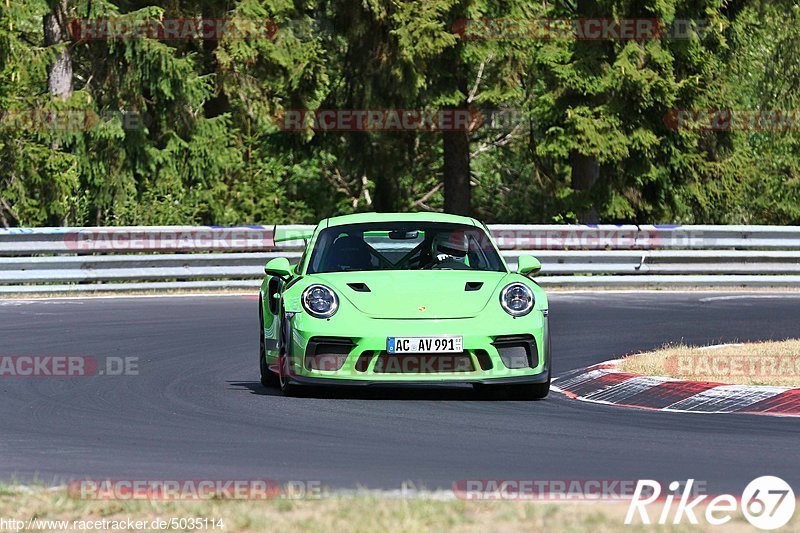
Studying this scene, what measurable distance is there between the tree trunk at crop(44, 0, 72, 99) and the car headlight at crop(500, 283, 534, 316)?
20080 mm

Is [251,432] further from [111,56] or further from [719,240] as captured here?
[111,56]

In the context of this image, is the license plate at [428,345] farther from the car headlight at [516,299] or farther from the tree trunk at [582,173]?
the tree trunk at [582,173]

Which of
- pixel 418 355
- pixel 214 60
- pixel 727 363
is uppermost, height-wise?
pixel 214 60

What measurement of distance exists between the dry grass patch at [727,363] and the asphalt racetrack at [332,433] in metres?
0.79

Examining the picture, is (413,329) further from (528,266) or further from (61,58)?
(61,58)

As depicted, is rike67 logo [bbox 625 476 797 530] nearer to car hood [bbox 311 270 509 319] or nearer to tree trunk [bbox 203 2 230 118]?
car hood [bbox 311 270 509 319]

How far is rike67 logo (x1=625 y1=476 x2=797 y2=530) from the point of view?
609 centimetres

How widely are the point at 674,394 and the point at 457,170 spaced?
76.1 ft

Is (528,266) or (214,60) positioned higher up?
(214,60)

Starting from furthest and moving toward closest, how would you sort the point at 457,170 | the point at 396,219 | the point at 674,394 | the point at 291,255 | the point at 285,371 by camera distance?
the point at 457,170 → the point at 291,255 → the point at 396,219 → the point at 674,394 → the point at 285,371

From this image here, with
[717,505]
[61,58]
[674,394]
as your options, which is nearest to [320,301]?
[674,394]

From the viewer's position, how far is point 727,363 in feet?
40.6

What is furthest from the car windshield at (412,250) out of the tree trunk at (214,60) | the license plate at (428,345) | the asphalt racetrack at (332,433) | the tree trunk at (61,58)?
the tree trunk at (214,60)

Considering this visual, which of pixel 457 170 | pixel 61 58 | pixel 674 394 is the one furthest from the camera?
pixel 457 170
